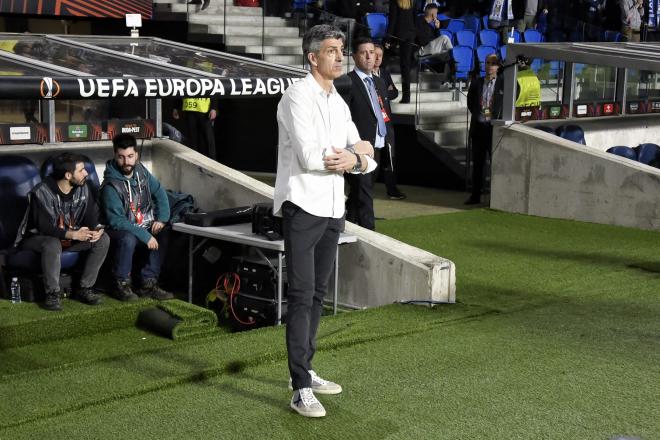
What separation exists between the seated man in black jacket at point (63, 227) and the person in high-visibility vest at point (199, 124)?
646 centimetres

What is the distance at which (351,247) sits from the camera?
29.5ft

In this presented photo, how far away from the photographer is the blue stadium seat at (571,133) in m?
14.3

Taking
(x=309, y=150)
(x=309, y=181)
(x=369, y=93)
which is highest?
(x=369, y=93)

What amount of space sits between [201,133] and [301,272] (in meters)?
10.0

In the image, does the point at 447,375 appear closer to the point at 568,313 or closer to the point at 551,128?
the point at 568,313

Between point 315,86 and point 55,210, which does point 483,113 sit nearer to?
point 55,210

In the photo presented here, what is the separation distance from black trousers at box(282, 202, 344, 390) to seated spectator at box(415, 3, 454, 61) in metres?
12.6

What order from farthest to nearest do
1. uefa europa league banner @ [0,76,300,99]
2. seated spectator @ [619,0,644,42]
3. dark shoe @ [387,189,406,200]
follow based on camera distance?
seated spectator @ [619,0,644,42] < dark shoe @ [387,189,406,200] < uefa europa league banner @ [0,76,300,99]

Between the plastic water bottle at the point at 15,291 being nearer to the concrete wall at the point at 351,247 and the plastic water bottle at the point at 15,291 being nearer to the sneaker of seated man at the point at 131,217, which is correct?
the sneaker of seated man at the point at 131,217

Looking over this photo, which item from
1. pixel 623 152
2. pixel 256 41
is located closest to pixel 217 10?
pixel 256 41

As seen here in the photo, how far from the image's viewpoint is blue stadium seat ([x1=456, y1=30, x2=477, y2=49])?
66.6 ft

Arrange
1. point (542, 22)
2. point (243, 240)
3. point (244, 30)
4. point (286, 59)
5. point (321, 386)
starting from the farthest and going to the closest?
point (542, 22) < point (244, 30) < point (286, 59) < point (243, 240) < point (321, 386)

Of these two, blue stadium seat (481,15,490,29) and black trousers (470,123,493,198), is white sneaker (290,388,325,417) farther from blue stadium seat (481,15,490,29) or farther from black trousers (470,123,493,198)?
blue stadium seat (481,15,490,29)

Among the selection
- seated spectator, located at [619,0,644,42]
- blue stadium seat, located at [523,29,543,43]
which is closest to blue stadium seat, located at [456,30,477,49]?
blue stadium seat, located at [523,29,543,43]
